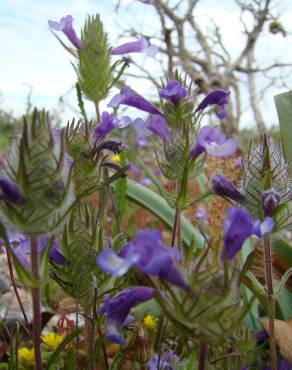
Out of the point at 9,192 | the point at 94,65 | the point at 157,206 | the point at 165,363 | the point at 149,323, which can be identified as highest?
the point at 94,65

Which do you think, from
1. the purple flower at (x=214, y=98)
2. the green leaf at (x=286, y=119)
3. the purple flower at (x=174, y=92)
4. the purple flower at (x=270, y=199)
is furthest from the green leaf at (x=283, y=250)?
the purple flower at (x=270, y=199)

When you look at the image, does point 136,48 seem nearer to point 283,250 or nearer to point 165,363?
point 283,250

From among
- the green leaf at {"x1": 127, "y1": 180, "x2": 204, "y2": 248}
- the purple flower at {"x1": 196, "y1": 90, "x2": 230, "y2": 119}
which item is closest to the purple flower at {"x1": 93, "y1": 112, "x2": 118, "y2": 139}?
the purple flower at {"x1": 196, "y1": 90, "x2": 230, "y2": 119}

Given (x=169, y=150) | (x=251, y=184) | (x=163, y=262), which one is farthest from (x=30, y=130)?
(x=169, y=150)

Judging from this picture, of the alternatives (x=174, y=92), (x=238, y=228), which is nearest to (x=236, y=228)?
(x=238, y=228)

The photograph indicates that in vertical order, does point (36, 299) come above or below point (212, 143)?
below

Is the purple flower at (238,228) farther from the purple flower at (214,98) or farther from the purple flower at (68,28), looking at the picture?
the purple flower at (68,28)

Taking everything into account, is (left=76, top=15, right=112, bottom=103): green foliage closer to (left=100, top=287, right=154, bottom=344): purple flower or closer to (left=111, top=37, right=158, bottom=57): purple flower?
(left=111, top=37, right=158, bottom=57): purple flower
